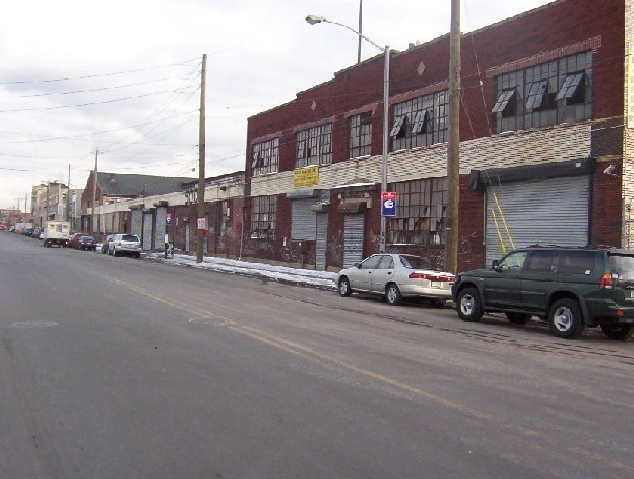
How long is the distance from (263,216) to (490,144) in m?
18.7

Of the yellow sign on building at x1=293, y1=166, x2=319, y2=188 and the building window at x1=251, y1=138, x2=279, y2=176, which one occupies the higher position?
the building window at x1=251, y1=138, x2=279, y2=176

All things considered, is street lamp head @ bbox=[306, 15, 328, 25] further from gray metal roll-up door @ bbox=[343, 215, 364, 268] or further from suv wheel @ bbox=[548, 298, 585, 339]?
suv wheel @ bbox=[548, 298, 585, 339]

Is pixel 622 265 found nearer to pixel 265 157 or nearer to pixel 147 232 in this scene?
pixel 265 157

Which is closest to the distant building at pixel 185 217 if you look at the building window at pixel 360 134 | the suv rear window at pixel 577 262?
the building window at pixel 360 134

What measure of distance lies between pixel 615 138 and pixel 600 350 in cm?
915

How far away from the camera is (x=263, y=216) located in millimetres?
37594

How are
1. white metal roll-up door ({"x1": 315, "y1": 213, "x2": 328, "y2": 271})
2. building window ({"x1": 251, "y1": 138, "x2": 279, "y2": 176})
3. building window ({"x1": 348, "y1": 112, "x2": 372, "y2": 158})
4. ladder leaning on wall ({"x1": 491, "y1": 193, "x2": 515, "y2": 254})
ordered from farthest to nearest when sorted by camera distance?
building window ({"x1": 251, "y1": 138, "x2": 279, "y2": 176}) → white metal roll-up door ({"x1": 315, "y1": 213, "x2": 328, "y2": 271}) → building window ({"x1": 348, "y1": 112, "x2": 372, "y2": 158}) → ladder leaning on wall ({"x1": 491, "y1": 193, "x2": 515, "y2": 254})

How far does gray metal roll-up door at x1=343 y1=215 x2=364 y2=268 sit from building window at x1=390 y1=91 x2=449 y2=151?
3949 millimetres

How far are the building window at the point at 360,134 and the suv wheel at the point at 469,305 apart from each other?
1547cm

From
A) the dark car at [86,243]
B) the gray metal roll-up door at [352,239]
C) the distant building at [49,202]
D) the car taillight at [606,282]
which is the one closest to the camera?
the car taillight at [606,282]

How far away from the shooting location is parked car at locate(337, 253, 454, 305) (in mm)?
16469

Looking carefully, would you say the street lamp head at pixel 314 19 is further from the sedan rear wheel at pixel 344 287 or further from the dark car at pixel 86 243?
the dark car at pixel 86 243

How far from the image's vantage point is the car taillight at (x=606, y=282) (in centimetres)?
1077

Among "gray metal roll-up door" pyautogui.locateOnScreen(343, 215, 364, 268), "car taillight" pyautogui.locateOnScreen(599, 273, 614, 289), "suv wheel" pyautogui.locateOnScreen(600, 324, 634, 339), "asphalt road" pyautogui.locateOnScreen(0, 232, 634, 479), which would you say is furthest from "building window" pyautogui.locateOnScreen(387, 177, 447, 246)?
"car taillight" pyautogui.locateOnScreen(599, 273, 614, 289)
